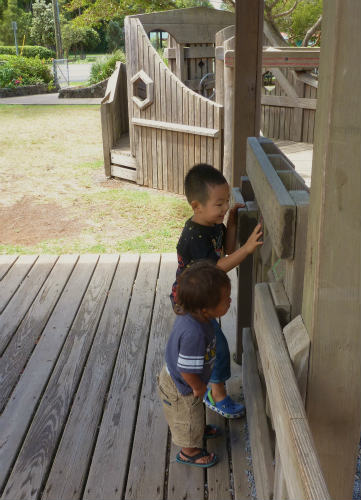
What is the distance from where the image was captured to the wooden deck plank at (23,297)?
11.7 ft

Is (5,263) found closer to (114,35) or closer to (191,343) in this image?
(191,343)

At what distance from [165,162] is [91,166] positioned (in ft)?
7.60

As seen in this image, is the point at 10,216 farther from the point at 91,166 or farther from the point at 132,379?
the point at 132,379

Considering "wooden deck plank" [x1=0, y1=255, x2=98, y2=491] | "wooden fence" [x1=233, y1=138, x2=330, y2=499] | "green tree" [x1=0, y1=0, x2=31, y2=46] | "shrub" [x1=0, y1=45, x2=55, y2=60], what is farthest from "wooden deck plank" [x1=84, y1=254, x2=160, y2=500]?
"green tree" [x1=0, y1=0, x2=31, y2=46]

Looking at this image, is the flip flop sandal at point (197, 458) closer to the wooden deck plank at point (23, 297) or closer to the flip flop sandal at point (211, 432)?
the flip flop sandal at point (211, 432)

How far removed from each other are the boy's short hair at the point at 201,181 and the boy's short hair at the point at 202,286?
1.36 ft

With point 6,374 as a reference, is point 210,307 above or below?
above

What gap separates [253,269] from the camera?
273 centimetres

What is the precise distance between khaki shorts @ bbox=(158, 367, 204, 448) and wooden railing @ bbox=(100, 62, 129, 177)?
6.46 metres

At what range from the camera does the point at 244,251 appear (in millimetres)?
2215

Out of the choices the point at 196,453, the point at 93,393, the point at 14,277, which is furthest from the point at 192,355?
the point at 14,277

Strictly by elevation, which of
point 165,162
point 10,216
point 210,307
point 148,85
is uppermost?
point 148,85

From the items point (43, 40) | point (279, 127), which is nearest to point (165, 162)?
point (279, 127)

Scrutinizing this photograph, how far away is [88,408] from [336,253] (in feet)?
5.98
